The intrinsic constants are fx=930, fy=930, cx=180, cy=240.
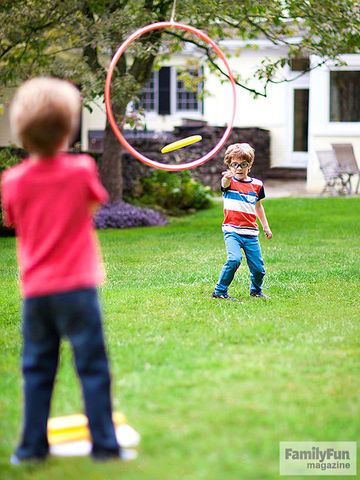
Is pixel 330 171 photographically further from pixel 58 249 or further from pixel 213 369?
pixel 58 249

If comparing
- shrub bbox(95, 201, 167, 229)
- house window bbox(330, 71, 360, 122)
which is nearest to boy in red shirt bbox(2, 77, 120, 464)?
shrub bbox(95, 201, 167, 229)

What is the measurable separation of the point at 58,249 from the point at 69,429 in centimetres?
92

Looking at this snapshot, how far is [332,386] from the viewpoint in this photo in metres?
4.96

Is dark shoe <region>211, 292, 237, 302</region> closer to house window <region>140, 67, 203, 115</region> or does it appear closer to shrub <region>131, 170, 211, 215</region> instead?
shrub <region>131, 170, 211, 215</region>

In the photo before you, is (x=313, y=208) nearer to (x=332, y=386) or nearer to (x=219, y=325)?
(x=219, y=325)

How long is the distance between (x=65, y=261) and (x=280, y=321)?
10.6ft

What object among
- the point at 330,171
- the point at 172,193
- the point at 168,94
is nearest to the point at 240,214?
the point at 172,193

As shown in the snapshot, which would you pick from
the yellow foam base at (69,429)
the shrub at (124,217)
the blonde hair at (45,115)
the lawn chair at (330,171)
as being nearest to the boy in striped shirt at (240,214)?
the yellow foam base at (69,429)

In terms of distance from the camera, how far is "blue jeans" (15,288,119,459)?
12.6 feet

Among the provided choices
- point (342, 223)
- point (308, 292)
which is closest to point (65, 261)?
point (308, 292)

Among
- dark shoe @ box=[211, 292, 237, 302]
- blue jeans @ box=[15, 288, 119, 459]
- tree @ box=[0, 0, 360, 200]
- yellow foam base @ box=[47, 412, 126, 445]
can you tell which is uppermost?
tree @ box=[0, 0, 360, 200]

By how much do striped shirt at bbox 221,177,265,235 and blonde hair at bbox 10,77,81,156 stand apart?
411cm

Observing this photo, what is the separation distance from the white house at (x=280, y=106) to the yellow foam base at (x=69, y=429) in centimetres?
1641

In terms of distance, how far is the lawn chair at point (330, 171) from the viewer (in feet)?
68.3
